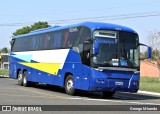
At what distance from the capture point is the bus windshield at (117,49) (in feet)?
61.3

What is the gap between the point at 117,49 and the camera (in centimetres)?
1895

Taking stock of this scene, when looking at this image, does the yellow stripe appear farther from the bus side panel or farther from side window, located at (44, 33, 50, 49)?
the bus side panel

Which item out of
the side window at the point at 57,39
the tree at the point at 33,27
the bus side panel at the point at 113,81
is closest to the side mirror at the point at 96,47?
the bus side panel at the point at 113,81

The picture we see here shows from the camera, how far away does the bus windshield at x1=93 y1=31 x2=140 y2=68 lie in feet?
61.3

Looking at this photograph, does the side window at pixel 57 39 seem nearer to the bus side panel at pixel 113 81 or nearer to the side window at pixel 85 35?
the side window at pixel 85 35

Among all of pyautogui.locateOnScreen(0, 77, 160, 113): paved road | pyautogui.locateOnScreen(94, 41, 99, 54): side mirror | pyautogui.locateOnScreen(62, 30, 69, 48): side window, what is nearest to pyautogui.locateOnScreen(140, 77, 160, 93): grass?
pyautogui.locateOnScreen(0, 77, 160, 113): paved road

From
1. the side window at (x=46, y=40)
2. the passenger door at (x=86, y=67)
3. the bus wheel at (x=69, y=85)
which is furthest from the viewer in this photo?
the side window at (x=46, y=40)

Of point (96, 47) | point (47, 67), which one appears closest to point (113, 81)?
point (96, 47)

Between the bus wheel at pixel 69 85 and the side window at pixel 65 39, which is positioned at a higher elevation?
the side window at pixel 65 39

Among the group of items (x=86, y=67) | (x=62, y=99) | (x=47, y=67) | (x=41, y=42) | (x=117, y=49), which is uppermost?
(x=41, y=42)

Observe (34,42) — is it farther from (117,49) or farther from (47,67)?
(117,49)

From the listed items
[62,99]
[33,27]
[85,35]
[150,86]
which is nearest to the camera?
[62,99]

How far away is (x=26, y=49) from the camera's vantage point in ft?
89.7

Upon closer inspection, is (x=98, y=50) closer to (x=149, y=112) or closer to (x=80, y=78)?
(x=80, y=78)
